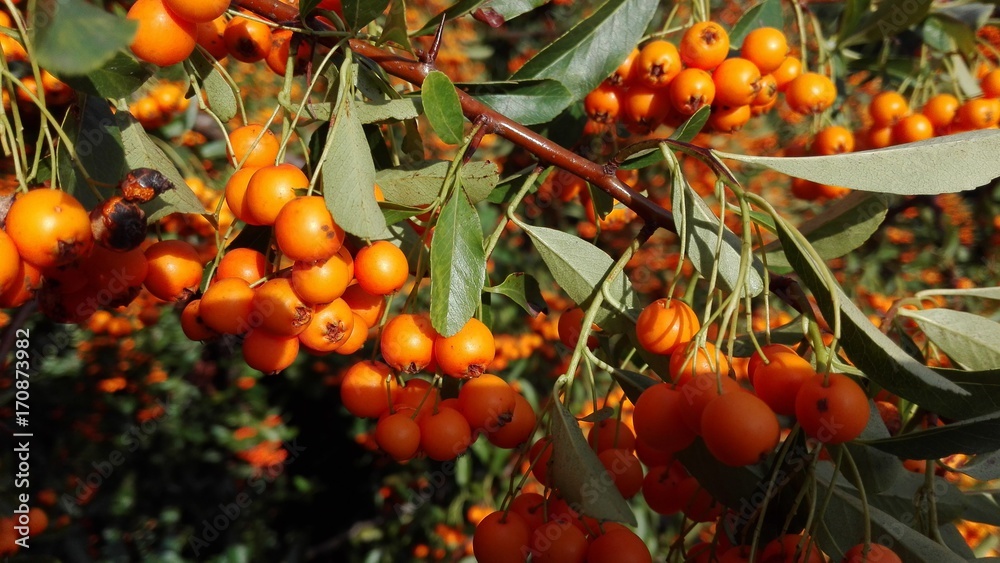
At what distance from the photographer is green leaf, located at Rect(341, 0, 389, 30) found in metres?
1.19

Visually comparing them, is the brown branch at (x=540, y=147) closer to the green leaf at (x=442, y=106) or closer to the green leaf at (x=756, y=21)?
the green leaf at (x=442, y=106)

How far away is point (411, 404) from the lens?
1317 millimetres

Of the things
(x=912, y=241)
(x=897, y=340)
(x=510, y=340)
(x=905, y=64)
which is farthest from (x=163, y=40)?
(x=912, y=241)

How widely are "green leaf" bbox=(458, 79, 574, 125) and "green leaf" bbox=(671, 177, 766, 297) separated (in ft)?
1.31

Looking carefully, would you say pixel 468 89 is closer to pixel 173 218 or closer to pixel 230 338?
pixel 230 338

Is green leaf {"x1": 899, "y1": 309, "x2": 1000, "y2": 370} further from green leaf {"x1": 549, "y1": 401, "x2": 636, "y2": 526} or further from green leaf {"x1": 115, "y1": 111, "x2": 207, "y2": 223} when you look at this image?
green leaf {"x1": 115, "y1": 111, "x2": 207, "y2": 223}

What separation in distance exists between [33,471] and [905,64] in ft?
16.0

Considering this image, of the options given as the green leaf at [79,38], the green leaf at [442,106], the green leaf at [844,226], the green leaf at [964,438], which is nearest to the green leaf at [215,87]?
the green leaf at [442,106]

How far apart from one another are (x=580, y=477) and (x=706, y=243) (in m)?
0.55

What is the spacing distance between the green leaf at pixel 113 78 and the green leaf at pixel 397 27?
0.44 metres

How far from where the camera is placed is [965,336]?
1485 millimetres

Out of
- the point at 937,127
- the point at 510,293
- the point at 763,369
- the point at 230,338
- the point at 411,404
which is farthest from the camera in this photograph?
the point at 937,127

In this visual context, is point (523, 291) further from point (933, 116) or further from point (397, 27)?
point (933, 116)

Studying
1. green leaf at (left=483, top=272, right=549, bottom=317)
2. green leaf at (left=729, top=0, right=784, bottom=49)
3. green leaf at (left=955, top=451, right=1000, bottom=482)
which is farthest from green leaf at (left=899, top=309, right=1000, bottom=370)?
green leaf at (left=729, top=0, right=784, bottom=49)
